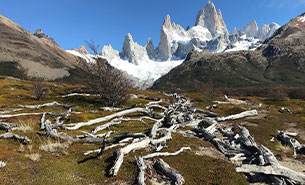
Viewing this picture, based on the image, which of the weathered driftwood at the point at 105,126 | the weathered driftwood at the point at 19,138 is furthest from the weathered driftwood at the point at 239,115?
the weathered driftwood at the point at 19,138

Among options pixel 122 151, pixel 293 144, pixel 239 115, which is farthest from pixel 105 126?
pixel 239 115

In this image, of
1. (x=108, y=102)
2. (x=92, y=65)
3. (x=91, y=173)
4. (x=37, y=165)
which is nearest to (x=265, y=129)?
(x=91, y=173)

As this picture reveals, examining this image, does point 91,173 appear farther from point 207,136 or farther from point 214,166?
point 207,136

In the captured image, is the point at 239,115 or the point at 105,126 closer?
the point at 105,126

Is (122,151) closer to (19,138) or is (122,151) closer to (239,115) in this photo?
(19,138)

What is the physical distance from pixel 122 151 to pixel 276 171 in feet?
31.9

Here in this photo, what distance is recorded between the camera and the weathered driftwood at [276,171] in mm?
10164

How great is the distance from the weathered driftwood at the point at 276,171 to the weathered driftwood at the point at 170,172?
13.6 feet

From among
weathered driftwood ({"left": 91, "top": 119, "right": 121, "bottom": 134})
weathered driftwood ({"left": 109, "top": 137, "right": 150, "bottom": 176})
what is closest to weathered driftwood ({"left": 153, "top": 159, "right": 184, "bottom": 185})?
weathered driftwood ({"left": 109, "top": 137, "right": 150, "bottom": 176})

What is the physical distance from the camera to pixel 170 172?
34.2ft

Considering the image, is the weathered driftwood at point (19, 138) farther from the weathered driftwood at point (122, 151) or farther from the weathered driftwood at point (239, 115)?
the weathered driftwood at point (239, 115)

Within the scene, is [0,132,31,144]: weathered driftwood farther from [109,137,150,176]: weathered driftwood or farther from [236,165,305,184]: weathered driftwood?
[236,165,305,184]: weathered driftwood

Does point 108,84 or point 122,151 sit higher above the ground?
point 108,84

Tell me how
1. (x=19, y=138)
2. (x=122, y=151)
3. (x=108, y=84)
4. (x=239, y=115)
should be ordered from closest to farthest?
(x=122, y=151) → (x=19, y=138) → (x=239, y=115) → (x=108, y=84)
